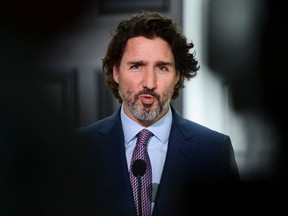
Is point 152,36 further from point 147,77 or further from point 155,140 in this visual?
point 155,140

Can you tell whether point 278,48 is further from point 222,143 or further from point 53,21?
point 53,21

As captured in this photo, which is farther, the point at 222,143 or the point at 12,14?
the point at 12,14

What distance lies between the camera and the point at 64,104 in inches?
51.1

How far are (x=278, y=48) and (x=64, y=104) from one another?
1.68 ft

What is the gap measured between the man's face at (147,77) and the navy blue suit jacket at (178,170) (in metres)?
0.05

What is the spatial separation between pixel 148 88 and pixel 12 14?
408 millimetres

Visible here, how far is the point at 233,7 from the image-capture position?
1282 millimetres

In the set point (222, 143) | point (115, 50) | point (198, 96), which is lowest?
point (222, 143)

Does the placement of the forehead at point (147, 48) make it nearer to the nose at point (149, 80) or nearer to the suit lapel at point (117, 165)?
the nose at point (149, 80)

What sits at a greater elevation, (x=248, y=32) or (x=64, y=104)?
(x=248, y=32)

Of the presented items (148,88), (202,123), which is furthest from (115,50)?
(202,123)

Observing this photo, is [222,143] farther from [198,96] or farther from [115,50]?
[115,50]

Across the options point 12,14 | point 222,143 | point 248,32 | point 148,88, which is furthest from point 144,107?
point 12,14

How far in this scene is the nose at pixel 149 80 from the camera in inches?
47.2
